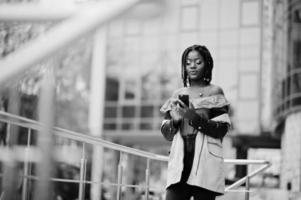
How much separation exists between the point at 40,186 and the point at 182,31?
21219 millimetres

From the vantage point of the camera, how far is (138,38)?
929 inches

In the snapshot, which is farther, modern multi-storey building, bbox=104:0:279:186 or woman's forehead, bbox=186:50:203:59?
modern multi-storey building, bbox=104:0:279:186

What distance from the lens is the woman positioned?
269cm

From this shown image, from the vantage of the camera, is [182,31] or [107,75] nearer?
[182,31]

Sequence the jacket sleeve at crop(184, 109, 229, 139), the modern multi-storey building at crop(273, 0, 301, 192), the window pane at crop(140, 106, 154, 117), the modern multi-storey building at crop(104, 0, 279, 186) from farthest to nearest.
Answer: the window pane at crop(140, 106, 154, 117)
the modern multi-storey building at crop(104, 0, 279, 186)
the modern multi-storey building at crop(273, 0, 301, 192)
the jacket sleeve at crop(184, 109, 229, 139)

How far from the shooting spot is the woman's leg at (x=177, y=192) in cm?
272

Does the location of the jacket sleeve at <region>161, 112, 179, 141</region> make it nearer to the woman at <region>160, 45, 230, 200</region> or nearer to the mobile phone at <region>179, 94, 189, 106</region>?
the woman at <region>160, 45, 230, 200</region>

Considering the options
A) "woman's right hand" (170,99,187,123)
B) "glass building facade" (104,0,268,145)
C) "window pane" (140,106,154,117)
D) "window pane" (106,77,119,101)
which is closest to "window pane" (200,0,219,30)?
"glass building facade" (104,0,268,145)

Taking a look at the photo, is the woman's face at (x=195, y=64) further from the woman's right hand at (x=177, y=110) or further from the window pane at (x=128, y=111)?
the window pane at (x=128, y=111)

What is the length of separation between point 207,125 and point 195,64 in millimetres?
269

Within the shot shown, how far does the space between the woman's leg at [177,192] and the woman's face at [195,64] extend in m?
0.46

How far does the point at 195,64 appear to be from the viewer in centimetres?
278

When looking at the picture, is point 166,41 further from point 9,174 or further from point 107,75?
point 9,174

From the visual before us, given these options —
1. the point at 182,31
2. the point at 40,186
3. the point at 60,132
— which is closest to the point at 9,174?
the point at 40,186
